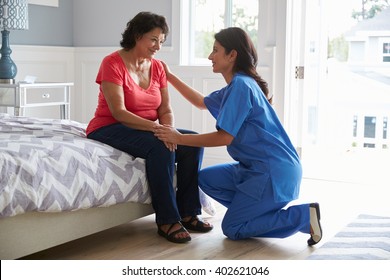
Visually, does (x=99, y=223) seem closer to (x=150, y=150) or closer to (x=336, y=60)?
(x=150, y=150)

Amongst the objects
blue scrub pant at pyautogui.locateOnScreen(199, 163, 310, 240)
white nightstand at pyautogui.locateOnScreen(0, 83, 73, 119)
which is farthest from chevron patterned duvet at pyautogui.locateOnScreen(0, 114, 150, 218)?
Result: white nightstand at pyautogui.locateOnScreen(0, 83, 73, 119)

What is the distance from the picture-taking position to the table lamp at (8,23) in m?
4.59

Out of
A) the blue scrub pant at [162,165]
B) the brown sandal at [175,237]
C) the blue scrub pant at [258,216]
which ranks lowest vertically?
the brown sandal at [175,237]

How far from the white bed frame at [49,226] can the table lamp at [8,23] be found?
212cm

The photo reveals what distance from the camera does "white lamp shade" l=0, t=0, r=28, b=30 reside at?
15.1ft

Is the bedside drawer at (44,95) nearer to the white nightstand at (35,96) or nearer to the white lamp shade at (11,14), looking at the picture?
the white nightstand at (35,96)

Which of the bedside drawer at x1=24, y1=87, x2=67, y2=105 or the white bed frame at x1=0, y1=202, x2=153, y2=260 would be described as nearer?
the white bed frame at x1=0, y1=202, x2=153, y2=260

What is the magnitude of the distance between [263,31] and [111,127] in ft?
6.70

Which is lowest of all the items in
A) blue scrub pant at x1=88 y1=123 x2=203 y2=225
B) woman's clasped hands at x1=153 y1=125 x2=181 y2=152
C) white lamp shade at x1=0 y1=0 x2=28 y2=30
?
blue scrub pant at x1=88 y1=123 x2=203 y2=225

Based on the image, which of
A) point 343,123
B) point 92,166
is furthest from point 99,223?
point 343,123

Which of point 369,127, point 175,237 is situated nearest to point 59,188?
point 175,237

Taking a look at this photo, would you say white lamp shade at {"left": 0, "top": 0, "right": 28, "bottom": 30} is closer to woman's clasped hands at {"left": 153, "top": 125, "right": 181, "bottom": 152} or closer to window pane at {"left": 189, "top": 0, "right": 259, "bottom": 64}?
window pane at {"left": 189, "top": 0, "right": 259, "bottom": 64}

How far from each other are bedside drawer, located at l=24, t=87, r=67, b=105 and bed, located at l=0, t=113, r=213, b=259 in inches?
66.8

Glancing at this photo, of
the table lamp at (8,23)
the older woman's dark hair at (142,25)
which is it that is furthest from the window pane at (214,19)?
the older woman's dark hair at (142,25)
